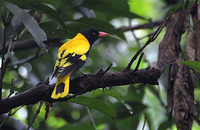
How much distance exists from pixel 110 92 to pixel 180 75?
0.63 metres

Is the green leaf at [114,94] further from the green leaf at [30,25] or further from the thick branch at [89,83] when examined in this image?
the green leaf at [30,25]

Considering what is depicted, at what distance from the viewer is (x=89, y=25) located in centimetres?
288

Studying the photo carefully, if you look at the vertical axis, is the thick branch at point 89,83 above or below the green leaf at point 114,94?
above

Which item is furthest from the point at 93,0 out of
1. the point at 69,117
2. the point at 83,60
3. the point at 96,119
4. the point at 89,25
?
the point at 69,117

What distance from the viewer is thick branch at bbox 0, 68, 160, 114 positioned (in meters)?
1.95

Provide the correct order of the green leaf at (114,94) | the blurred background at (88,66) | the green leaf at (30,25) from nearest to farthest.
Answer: the green leaf at (30,25) < the green leaf at (114,94) < the blurred background at (88,66)

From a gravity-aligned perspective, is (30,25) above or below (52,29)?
above

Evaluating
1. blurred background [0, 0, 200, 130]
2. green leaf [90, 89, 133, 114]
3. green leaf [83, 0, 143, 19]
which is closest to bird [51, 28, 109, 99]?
blurred background [0, 0, 200, 130]

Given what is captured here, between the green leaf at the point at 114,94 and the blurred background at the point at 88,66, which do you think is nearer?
the green leaf at the point at 114,94

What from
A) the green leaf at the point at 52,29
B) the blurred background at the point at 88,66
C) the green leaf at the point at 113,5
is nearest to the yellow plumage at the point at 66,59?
the blurred background at the point at 88,66

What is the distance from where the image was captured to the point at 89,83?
2.09 metres

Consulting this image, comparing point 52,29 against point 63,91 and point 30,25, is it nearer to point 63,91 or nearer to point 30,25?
point 30,25

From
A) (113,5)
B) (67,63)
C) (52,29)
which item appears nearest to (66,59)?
(67,63)

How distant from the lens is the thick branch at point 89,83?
6.38 ft
